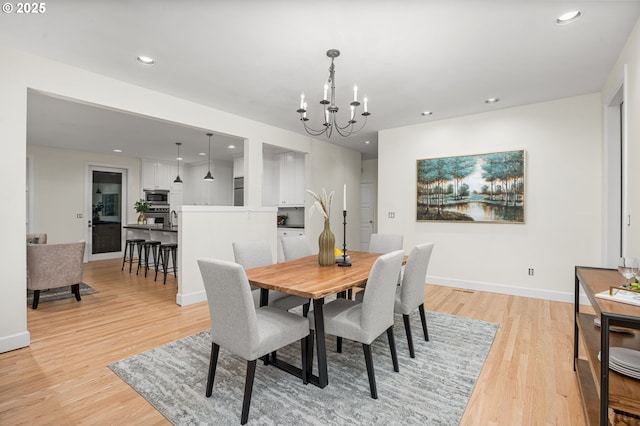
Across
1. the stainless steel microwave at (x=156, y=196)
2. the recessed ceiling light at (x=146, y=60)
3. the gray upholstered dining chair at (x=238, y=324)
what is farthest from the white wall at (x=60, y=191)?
the gray upholstered dining chair at (x=238, y=324)

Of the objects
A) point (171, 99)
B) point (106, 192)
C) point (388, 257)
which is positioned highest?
point (171, 99)

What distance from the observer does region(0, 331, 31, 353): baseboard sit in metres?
2.50

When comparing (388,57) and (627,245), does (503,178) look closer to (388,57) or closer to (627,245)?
(627,245)

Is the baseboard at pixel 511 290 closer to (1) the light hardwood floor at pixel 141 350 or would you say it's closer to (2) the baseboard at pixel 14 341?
(1) the light hardwood floor at pixel 141 350

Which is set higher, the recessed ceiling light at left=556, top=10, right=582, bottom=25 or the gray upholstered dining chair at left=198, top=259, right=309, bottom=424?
the recessed ceiling light at left=556, top=10, right=582, bottom=25

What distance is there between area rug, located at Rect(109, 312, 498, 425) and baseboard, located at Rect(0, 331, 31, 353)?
1012 mm

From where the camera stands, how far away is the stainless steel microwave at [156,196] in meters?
7.65

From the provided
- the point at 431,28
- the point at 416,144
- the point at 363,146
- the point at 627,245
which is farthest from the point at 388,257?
the point at 363,146

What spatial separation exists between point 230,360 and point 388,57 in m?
2.84

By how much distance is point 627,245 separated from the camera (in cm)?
258

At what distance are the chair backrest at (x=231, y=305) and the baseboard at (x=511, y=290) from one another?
380cm

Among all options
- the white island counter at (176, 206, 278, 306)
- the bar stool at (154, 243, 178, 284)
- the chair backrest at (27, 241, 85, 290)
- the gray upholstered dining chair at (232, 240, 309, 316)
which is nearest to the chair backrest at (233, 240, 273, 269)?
the gray upholstered dining chair at (232, 240, 309, 316)

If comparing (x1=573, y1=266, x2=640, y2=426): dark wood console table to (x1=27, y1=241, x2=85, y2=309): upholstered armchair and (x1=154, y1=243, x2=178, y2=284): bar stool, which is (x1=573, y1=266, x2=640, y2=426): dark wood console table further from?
(x1=154, y1=243, x2=178, y2=284): bar stool

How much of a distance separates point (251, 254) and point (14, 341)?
Result: 6.70 feet
